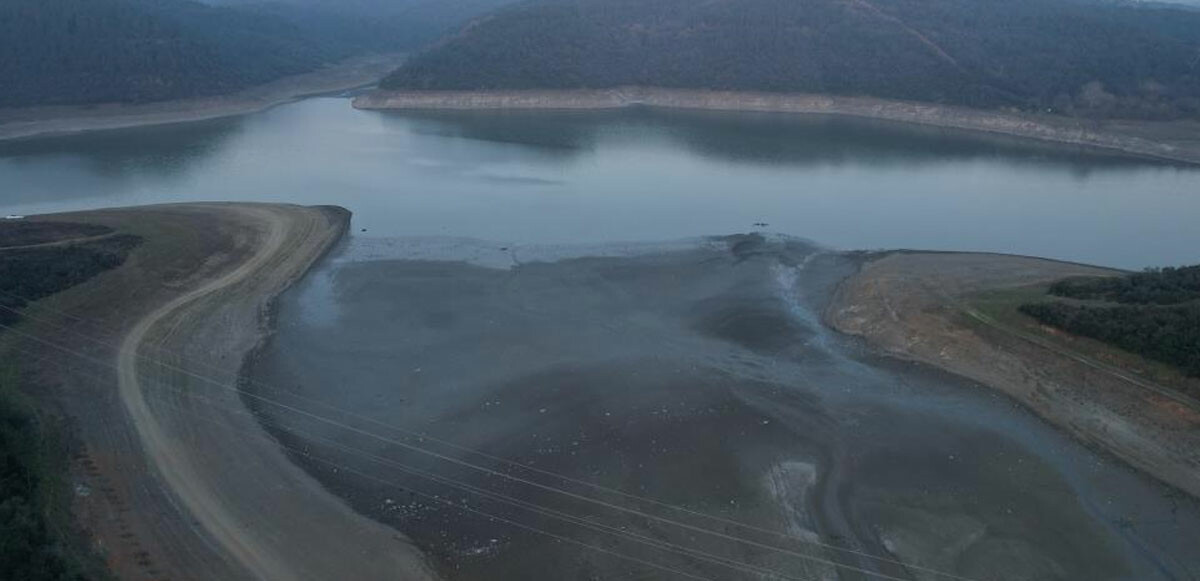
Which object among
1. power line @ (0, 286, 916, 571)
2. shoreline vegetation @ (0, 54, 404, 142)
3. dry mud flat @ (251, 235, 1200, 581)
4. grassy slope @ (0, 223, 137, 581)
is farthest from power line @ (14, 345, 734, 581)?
shoreline vegetation @ (0, 54, 404, 142)

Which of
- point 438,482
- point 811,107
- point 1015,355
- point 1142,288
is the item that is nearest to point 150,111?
point 811,107

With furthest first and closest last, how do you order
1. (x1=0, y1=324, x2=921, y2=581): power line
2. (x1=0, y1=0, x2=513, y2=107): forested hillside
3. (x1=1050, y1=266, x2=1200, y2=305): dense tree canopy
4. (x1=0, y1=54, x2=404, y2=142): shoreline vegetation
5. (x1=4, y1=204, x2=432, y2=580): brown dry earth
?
1. (x1=0, y1=0, x2=513, y2=107): forested hillside
2. (x1=0, y1=54, x2=404, y2=142): shoreline vegetation
3. (x1=1050, y1=266, x2=1200, y2=305): dense tree canopy
4. (x1=0, y1=324, x2=921, y2=581): power line
5. (x1=4, y1=204, x2=432, y2=580): brown dry earth

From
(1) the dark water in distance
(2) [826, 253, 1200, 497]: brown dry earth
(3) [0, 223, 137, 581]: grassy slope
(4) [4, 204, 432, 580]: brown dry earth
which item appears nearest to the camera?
(3) [0, 223, 137, 581]: grassy slope

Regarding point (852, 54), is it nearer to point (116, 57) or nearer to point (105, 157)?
point (105, 157)

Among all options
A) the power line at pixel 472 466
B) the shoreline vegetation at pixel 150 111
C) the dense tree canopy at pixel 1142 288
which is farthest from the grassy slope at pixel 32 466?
the shoreline vegetation at pixel 150 111

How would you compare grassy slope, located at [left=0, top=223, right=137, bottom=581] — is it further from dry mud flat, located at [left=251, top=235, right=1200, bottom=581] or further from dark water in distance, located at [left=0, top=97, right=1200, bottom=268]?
dark water in distance, located at [left=0, top=97, right=1200, bottom=268]

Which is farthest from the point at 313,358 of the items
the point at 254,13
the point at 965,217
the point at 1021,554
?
the point at 254,13

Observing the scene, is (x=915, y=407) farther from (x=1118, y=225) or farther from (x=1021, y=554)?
(x=1118, y=225)
